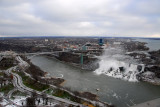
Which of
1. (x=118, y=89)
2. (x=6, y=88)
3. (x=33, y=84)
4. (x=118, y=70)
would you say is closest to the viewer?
(x=6, y=88)

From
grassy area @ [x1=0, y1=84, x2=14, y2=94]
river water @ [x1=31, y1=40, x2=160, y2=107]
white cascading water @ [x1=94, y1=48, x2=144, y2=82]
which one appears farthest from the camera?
white cascading water @ [x1=94, y1=48, x2=144, y2=82]

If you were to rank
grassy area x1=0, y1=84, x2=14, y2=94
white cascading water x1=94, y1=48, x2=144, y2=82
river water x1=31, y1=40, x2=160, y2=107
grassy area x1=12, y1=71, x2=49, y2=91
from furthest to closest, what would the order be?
white cascading water x1=94, y1=48, x2=144, y2=82 < grassy area x1=12, y1=71, x2=49, y2=91 < grassy area x1=0, y1=84, x2=14, y2=94 < river water x1=31, y1=40, x2=160, y2=107

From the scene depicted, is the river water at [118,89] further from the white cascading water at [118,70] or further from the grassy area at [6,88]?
the grassy area at [6,88]

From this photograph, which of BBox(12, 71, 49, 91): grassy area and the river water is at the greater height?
BBox(12, 71, 49, 91): grassy area

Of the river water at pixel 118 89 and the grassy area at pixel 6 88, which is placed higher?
the grassy area at pixel 6 88

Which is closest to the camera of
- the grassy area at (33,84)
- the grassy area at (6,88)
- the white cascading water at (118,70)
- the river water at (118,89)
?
the river water at (118,89)

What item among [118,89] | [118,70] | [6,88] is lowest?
[118,89]

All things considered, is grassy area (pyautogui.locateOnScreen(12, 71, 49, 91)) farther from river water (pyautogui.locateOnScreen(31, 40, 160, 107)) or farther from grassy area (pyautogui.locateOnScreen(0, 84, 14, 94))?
river water (pyautogui.locateOnScreen(31, 40, 160, 107))

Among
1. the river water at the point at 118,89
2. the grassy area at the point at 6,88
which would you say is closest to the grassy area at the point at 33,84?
the grassy area at the point at 6,88

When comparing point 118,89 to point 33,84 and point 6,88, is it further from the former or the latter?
point 6,88

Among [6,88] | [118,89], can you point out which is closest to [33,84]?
[6,88]

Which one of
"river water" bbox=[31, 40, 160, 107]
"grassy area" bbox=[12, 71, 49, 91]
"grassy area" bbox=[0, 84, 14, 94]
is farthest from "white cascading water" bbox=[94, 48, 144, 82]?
"grassy area" bbox=[0, 84, 14, 94]
